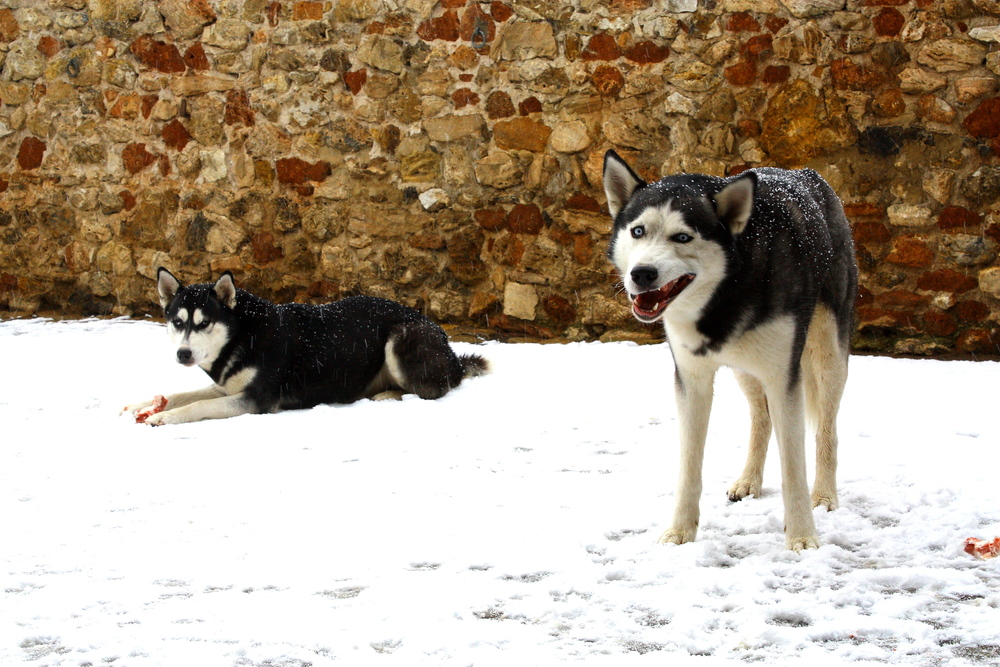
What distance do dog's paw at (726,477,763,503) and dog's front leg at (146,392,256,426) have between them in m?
2.76

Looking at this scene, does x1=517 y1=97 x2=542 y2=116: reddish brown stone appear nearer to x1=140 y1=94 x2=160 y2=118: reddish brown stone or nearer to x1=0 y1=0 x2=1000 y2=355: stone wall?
x1=0 y1=0 x2=1000 y2=355: stone wall

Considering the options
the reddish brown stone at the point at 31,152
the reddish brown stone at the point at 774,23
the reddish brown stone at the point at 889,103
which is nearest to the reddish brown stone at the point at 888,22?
the reddish brown stone at the point at 889,103

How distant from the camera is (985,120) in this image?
576 cm

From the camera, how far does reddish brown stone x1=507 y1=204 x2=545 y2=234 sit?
22.9 feet

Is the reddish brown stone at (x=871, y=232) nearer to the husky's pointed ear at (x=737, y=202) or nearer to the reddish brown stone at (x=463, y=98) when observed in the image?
the reddish brown stone at (x=463, y=98)

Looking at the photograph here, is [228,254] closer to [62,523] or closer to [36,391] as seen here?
[36,391]

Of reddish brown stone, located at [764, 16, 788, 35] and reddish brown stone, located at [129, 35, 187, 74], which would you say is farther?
reddish brown stone, located at [129, 35, 187, 74]

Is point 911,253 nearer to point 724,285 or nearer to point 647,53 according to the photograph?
point 647,53

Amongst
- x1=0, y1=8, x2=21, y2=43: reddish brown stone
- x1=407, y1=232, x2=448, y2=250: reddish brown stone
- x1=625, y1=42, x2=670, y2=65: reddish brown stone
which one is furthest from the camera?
x1=0, y1=8, x2=21, y2=43: reddish brown stone

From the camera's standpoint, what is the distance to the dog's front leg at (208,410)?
194 inches

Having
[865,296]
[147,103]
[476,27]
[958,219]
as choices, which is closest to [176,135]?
[147,103]

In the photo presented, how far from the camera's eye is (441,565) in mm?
2873

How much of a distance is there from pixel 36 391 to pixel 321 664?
170 inches

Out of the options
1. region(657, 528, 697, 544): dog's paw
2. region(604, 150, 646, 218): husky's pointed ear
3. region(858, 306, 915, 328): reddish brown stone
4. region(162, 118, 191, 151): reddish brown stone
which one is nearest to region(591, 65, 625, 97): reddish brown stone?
region(858, 306, 915, 328): reddish brown stone
